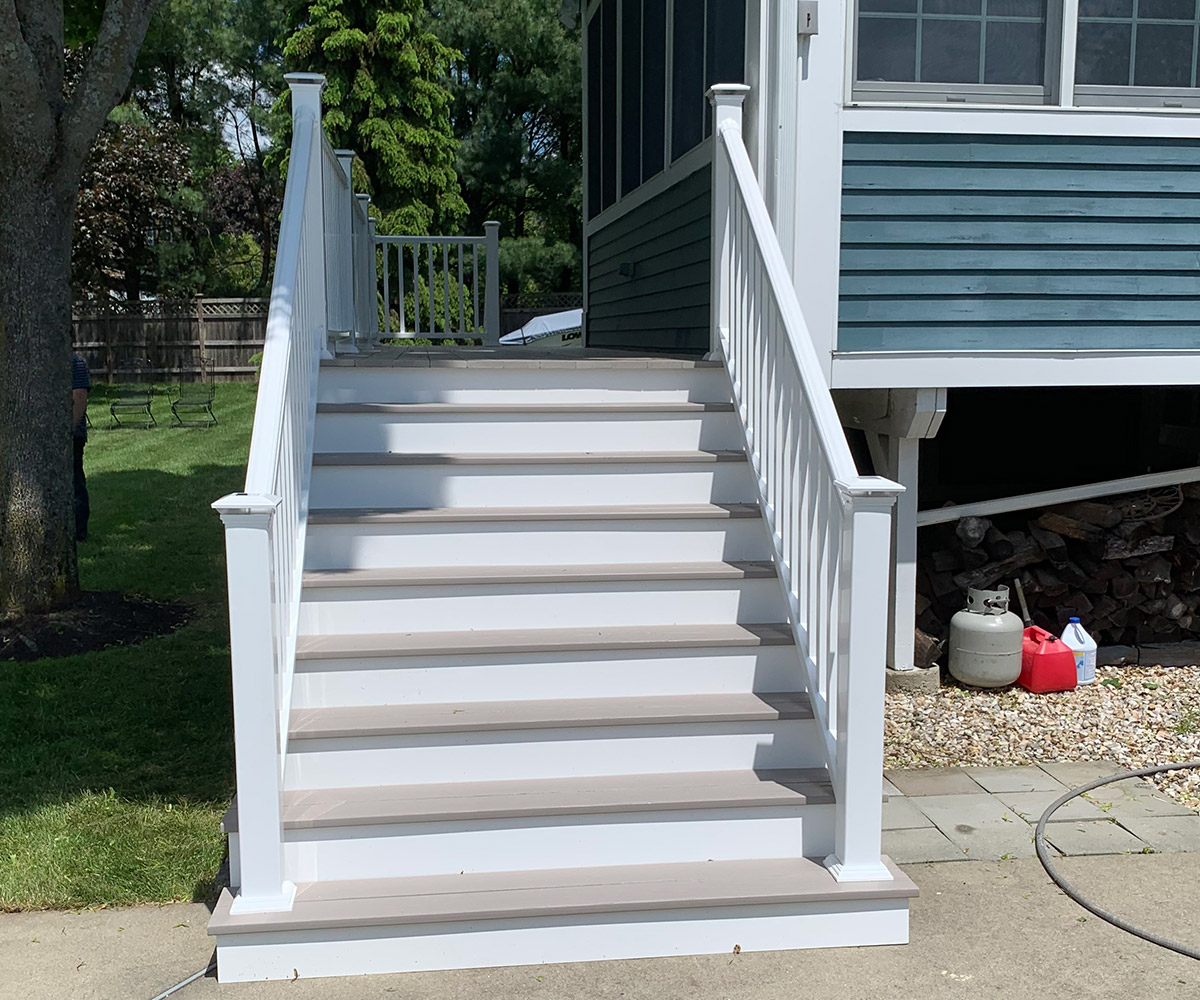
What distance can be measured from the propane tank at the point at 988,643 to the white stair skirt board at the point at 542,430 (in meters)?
1.54

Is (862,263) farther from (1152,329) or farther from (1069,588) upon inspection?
(1069,588)

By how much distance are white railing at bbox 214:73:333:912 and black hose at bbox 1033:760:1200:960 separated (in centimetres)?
213

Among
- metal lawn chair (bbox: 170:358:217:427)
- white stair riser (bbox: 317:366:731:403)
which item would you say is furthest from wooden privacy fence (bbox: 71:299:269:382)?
white stair riser (bbox: 317:366:731:403)

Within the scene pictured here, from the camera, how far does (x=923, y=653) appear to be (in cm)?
529

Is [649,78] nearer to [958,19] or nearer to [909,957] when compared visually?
[958,19]

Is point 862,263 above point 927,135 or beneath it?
beneath

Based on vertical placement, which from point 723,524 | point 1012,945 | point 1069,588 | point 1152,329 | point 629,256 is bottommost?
point 1012,945

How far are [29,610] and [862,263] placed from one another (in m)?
4.19

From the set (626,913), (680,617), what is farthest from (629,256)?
(626,913)

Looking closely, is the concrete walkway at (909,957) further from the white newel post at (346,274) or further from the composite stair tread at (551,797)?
the white newel post at (346,274)

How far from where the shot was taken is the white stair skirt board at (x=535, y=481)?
409 cm

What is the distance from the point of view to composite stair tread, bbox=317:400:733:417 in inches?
170

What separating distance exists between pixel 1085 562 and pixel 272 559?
4188mm

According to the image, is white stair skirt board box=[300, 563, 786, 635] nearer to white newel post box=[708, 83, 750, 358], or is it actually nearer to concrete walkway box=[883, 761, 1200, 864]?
concrete walkway box=[883, 761, 1200, 864]
